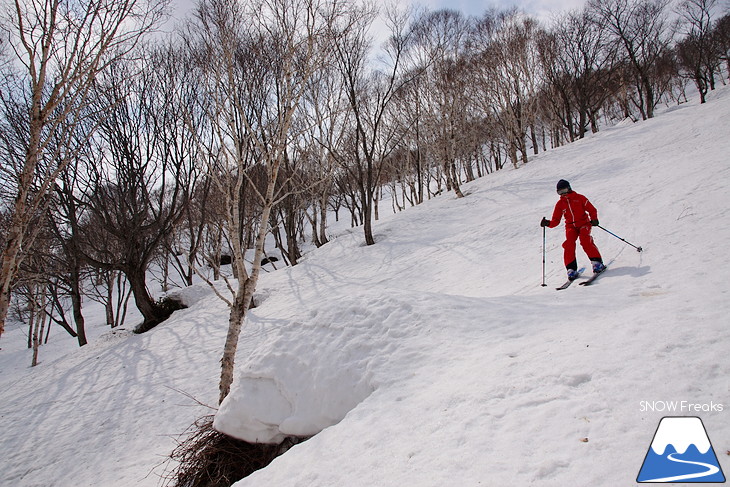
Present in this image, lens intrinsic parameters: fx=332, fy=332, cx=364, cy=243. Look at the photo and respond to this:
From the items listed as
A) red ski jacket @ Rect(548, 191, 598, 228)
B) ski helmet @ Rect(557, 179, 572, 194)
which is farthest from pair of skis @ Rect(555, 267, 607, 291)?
ski helmet @ Rect(557, 179, 572, 194)

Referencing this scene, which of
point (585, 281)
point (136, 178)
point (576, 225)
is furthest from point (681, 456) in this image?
point (136, 178)

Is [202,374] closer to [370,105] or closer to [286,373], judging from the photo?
[286,373]

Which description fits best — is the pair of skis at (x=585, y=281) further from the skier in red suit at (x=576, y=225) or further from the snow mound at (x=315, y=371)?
the snow mound at (x=315, y=371)

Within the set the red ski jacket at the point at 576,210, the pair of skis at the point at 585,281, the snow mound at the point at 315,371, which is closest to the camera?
the snow mound at the point at 315,371

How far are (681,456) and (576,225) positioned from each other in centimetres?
463

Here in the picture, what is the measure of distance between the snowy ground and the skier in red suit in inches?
16.4

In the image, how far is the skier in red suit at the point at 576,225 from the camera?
5.35 metres

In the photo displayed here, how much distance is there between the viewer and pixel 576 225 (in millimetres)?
5562

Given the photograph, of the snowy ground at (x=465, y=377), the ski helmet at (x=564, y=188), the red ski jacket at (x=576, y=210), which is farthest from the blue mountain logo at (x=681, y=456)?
the ski helmet at (x=564, y=188)

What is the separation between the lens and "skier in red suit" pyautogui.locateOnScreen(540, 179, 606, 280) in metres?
5.35

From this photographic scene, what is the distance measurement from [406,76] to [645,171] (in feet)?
32.6

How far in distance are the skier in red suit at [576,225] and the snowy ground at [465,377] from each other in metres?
0.42

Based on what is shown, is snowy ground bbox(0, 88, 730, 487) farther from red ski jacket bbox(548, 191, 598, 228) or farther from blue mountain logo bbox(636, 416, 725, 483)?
red ski jacket bbox(548, 191, 598, 228)

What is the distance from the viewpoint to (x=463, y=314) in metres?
3.83
